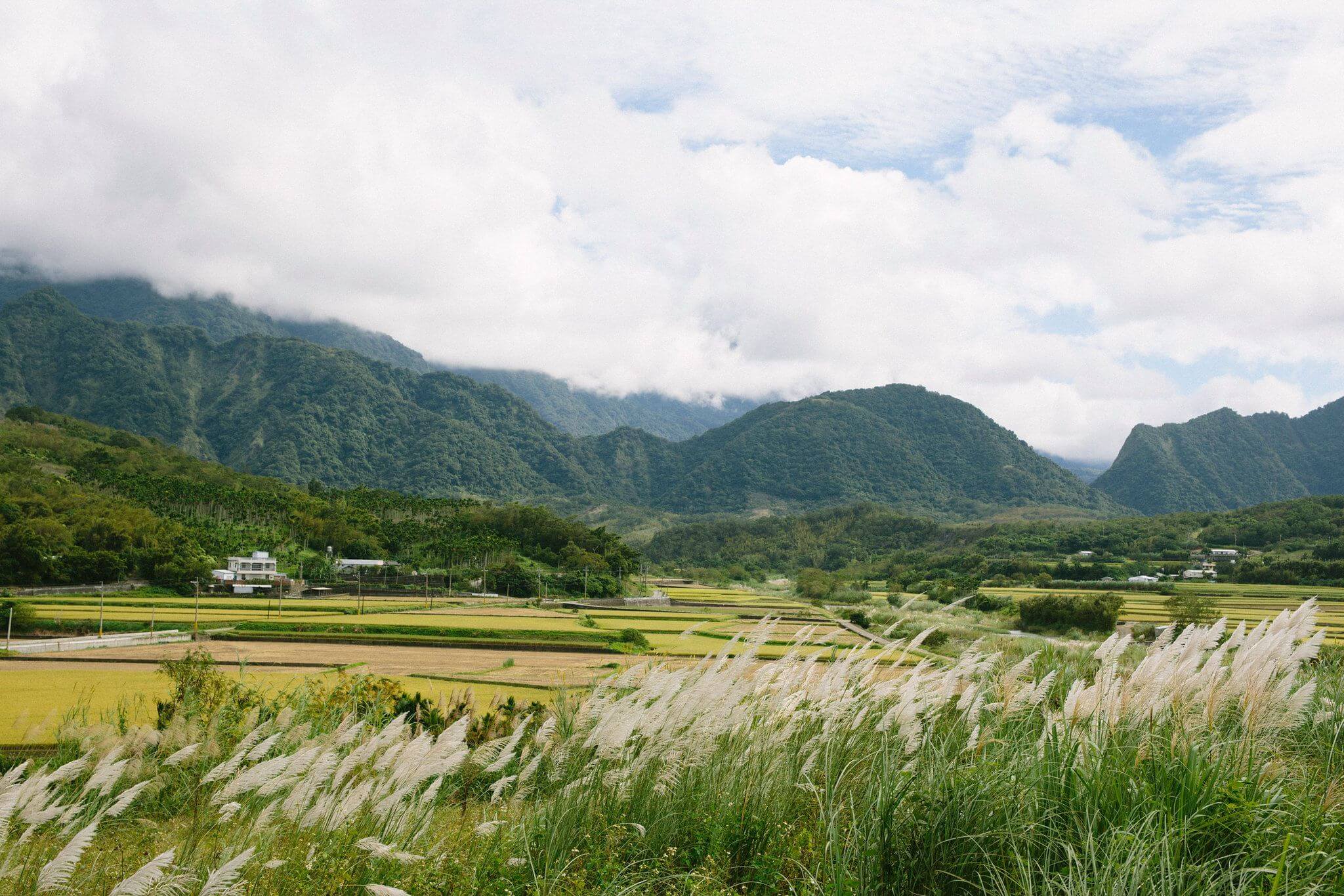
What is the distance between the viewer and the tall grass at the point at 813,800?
2969 mm

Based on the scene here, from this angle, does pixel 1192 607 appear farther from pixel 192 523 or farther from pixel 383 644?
pixel 192 523

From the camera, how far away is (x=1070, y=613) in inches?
1380

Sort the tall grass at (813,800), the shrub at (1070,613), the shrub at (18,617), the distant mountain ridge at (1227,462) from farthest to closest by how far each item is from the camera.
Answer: the distant mountain ridge at (1227,462) → the shrub at (1070,613) → the shrub at (18,617) → the tall grass at (813,800)

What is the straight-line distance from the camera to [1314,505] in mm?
77062

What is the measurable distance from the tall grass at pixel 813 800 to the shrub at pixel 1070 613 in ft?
104

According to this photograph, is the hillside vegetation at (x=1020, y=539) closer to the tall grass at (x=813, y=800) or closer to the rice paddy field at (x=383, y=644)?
the rice paddy field at (x=383, y=644)

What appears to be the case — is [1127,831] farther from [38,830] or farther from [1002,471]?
[1002,471]

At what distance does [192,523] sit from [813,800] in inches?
3164

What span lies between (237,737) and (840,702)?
527 centimetres

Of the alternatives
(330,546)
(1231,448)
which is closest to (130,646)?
(330,546)

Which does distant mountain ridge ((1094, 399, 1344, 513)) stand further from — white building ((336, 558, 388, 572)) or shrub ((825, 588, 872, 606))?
white building ((336, 558, 388, 572))

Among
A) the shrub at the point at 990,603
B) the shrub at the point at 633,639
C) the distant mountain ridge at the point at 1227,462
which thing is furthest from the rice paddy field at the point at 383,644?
the distant mountain ridge at the point at 1227,462

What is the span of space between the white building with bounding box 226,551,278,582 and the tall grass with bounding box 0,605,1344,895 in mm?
60893

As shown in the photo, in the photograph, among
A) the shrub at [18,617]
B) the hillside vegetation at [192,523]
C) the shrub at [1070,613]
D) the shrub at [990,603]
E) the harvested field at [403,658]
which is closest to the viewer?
the harvested field at [403,658]
